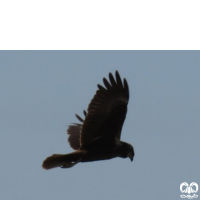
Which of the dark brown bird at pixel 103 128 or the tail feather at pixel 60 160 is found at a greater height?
the dark brown bird at pixel 103 128

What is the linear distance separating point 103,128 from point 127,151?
0.57 meters

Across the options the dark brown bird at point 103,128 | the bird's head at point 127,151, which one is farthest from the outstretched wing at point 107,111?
the bird's head at point 127,151

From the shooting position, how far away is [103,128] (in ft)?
30.9

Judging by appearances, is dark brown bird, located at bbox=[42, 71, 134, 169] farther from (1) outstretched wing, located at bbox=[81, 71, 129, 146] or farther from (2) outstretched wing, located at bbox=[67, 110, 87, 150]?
(2) outstretched wing, located at bbox=[67, 110, 87, 150]

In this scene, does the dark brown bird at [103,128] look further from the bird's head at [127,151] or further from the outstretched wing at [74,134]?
the outstretched wing at [74,134]

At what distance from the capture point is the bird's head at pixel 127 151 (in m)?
9.46

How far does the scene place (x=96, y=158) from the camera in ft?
30.6

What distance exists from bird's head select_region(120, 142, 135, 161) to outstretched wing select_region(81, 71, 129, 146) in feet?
0.80

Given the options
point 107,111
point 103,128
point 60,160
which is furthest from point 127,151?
point 60,160

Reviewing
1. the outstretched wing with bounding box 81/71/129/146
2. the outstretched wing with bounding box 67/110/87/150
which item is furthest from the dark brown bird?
the outstretched wing with bounding box 67/110/87/150

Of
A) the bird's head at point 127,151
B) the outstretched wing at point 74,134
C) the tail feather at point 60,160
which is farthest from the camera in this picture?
the outstretched wing at point 74,134

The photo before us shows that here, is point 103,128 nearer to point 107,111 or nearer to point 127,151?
point 107,111
